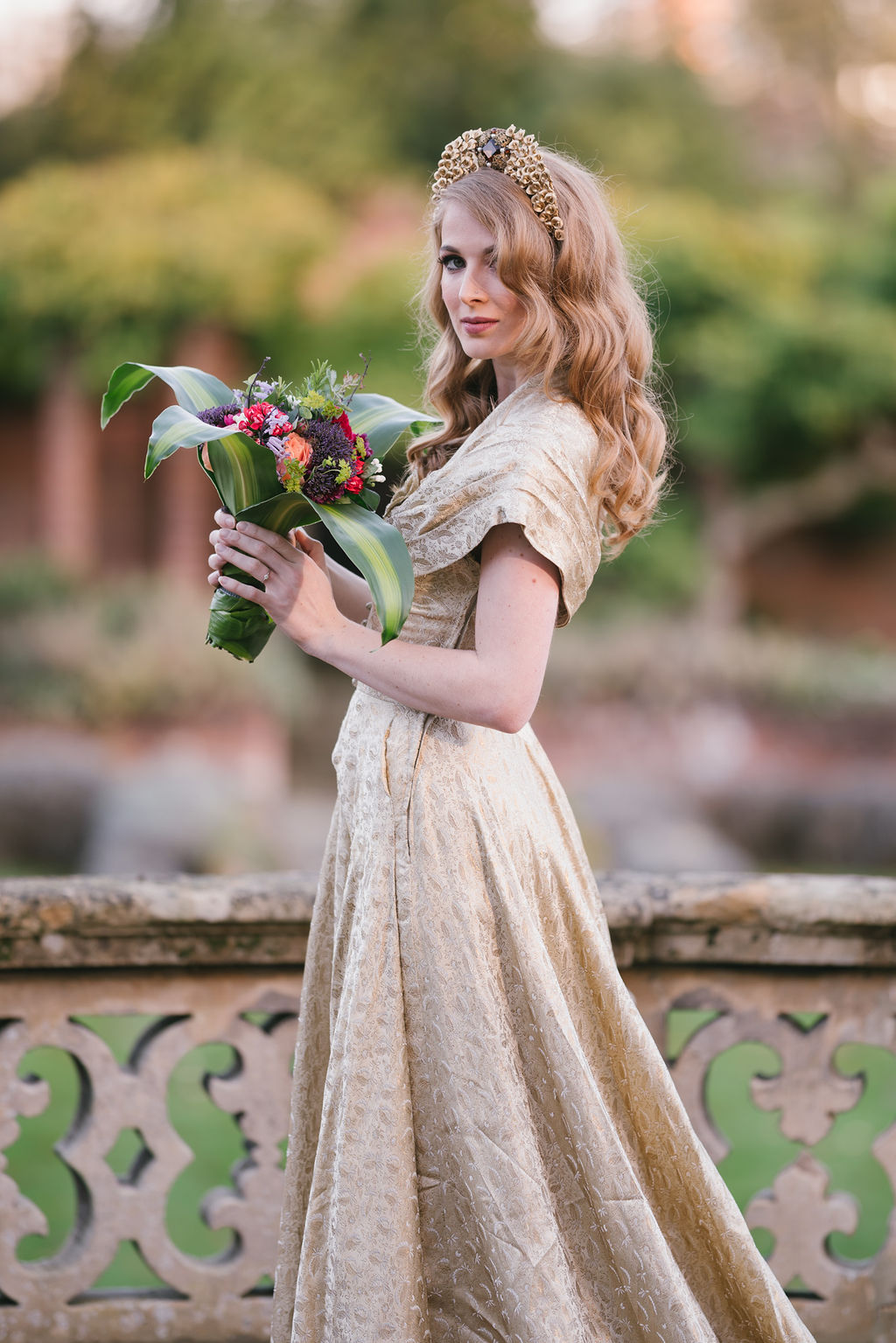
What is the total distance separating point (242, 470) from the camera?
1.53m

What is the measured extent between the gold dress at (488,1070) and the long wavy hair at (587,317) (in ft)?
0.18

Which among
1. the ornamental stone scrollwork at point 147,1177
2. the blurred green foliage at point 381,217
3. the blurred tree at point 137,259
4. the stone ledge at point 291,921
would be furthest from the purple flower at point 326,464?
the blurred tree at point 137,259

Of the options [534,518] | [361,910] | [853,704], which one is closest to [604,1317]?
[361,910]

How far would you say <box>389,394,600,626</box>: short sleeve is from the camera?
157 centimetres

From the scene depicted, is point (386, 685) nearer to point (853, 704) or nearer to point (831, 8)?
point (853, 704)

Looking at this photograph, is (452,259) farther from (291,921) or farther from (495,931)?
(291,921)

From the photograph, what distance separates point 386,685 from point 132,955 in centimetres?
77

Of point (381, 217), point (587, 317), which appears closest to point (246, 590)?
point (587, 317)

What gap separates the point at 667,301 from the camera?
11.9 m

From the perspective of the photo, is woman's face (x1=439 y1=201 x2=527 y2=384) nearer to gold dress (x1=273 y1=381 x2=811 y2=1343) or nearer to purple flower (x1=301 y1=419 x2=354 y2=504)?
gold dress (x1=273 y1=381 x2=811 y2=1343)

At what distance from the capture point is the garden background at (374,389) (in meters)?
9.15

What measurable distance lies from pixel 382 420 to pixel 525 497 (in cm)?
35

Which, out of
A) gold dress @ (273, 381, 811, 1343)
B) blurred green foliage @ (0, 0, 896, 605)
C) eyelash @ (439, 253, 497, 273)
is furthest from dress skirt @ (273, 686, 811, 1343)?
blurred green foliage @ (0, 0, 896, 605)

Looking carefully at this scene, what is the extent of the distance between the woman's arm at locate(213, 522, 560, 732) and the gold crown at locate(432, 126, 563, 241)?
1.50 feet
